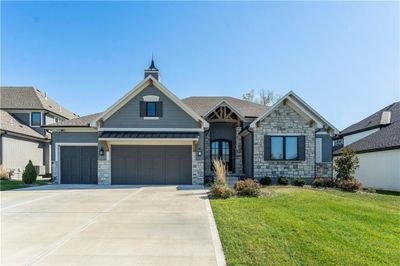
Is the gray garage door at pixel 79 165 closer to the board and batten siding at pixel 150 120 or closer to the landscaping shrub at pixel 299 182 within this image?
the board and batten siding at pixel 150 120

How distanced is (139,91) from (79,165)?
6020mm

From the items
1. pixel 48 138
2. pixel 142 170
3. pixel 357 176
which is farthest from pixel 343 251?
pixel 48 138

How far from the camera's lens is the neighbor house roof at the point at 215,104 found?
19.0 metres

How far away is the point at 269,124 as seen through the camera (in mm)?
15805

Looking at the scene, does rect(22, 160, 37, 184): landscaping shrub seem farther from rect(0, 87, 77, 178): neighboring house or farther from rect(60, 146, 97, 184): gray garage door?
rect(0, 87, 77, 178): neighboring house

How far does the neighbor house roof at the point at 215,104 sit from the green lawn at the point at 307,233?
1043 cm

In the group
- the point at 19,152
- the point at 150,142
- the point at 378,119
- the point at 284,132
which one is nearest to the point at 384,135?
the point at 378,119

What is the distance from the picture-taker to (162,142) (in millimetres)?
15828

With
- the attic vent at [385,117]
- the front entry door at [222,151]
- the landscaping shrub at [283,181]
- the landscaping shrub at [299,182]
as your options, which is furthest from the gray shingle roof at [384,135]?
the front entry door at [222,151]

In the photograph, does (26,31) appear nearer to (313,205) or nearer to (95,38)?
(95,38)

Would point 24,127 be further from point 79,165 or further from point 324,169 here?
point 324,169

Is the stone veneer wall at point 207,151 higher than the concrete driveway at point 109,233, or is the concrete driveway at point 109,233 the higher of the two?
the stone veneer wall at point 207,151

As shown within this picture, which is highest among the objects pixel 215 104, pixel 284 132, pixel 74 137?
pixel 215 104

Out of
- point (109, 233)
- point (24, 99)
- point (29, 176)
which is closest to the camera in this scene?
point (109, 233)
